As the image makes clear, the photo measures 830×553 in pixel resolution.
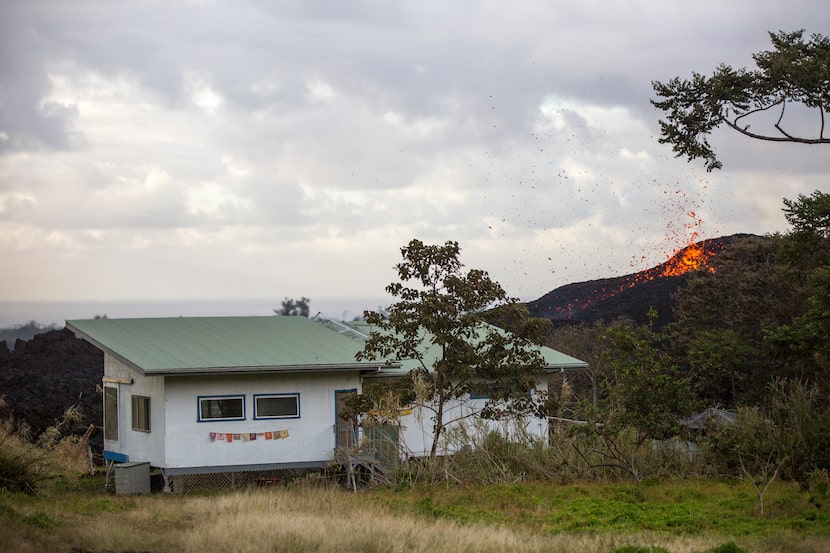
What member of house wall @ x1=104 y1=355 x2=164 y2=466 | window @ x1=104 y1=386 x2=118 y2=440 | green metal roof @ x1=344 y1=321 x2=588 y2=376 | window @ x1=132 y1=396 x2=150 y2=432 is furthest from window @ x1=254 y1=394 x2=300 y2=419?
window @ x1=104 y1=386 x2=118 y2=440

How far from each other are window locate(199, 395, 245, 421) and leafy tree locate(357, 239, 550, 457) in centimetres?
377

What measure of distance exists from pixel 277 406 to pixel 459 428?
5.18 m

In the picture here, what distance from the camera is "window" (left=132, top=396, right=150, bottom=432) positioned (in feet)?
85.6

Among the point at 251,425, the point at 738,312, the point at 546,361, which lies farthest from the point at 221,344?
the point at 738,312

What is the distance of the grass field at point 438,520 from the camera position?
1370 centimetres

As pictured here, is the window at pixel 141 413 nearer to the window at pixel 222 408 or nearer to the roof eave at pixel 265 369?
the window at pixel 222 408

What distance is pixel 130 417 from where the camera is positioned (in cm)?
2684

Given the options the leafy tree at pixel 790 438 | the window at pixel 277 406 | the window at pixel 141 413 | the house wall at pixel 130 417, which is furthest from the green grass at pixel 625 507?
the window at pixel 141 413

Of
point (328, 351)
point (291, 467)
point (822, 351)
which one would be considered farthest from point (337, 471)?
point (822, 351)

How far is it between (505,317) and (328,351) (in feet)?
17.4

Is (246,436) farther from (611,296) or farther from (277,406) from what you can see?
(611,296)

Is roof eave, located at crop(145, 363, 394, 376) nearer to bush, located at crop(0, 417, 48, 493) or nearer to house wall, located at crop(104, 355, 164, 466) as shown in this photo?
house wall, located at crop(104, 355, 164, 466)

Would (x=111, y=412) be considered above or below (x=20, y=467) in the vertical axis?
above

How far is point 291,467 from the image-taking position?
26.1 meters
